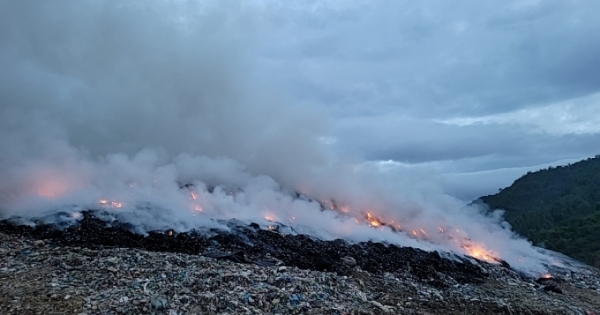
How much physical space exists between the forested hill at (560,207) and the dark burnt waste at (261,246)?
828 inches

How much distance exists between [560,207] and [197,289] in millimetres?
51943

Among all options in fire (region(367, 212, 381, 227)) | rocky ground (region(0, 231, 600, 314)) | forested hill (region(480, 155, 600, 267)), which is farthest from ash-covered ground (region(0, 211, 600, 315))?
forested hill (region(480, 155, 600, 267))

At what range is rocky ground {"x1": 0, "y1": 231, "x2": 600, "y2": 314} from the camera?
8359mm

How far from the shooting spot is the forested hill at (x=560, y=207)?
35844 millimetres

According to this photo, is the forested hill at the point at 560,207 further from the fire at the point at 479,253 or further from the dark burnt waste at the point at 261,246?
the dark burnt waste at the point at 261,246

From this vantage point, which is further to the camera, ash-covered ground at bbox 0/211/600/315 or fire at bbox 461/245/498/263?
fire at bbox 461/245/498/263

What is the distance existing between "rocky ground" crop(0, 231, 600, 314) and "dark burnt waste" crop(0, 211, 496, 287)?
0.60 m

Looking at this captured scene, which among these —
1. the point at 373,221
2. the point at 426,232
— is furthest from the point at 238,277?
the point at 426,232

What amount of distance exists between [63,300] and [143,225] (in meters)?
6.81

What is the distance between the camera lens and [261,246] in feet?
49.5

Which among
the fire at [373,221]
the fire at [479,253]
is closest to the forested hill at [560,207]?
the fire at [479,253]

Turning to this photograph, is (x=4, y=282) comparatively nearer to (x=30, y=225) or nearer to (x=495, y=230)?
(x=30, y=225)

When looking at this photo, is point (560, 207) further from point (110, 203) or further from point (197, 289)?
point (197, 289)

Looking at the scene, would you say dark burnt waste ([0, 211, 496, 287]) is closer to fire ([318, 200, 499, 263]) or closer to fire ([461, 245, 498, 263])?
fire ([461, 245, 498, 263])
